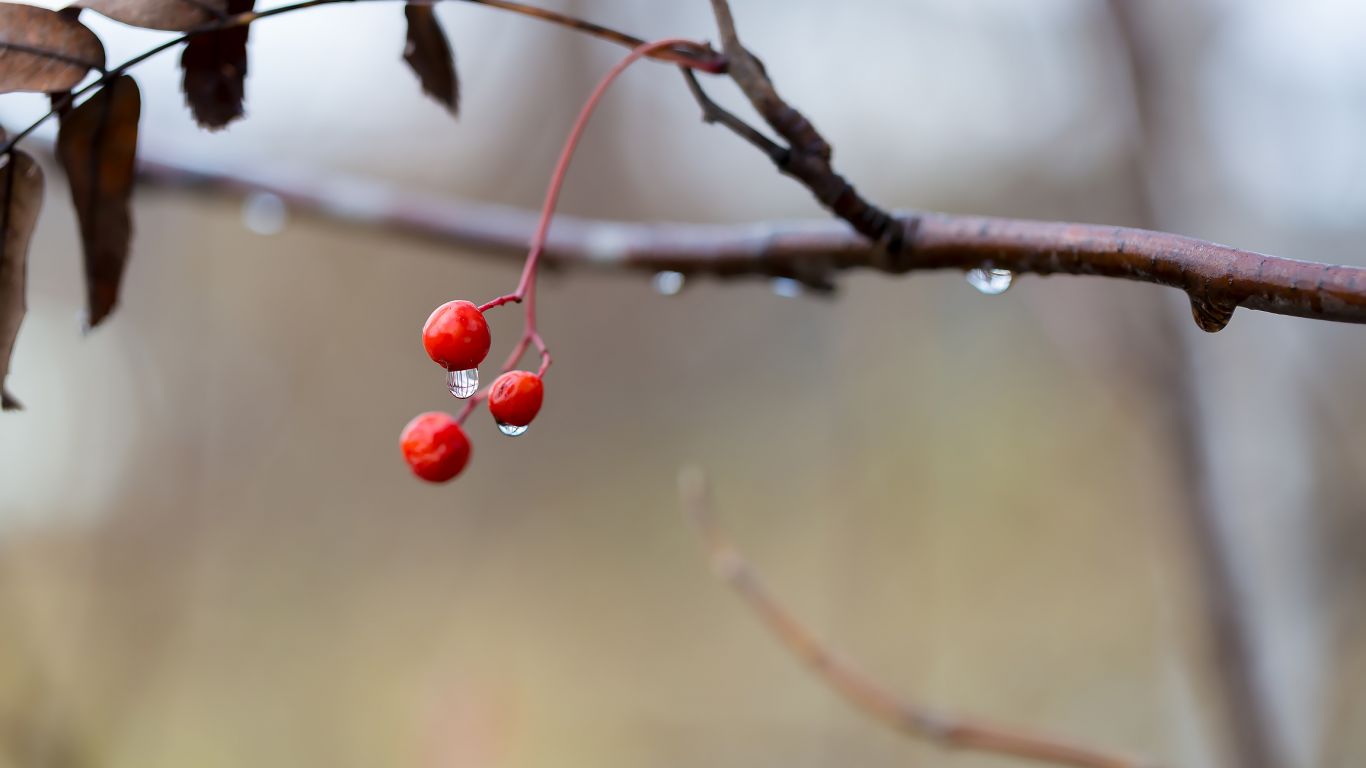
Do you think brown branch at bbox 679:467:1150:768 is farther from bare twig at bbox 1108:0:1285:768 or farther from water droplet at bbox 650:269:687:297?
bare twig at bbox 1108:0:1285:768

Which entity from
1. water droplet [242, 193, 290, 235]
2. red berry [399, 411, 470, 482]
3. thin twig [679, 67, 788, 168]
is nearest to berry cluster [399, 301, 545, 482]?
red berry [399, 411, 470, 482]

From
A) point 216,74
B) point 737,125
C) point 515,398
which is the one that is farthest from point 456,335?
point 216,74

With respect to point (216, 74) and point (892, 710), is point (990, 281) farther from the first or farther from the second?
point (216, 74)

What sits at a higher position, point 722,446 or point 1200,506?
point 1200,506

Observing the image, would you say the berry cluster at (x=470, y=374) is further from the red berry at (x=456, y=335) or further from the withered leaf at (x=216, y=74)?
the withered leaf at (x=216, y=74)

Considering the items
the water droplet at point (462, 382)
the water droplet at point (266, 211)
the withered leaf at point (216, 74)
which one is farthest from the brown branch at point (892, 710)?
the water droplet at point (266, 211)
